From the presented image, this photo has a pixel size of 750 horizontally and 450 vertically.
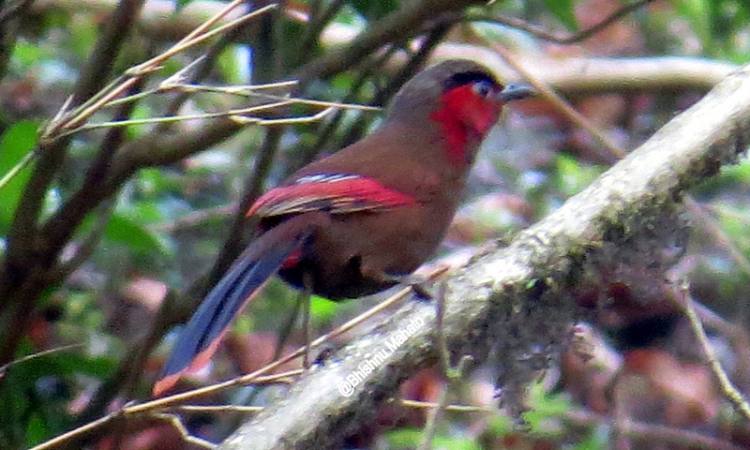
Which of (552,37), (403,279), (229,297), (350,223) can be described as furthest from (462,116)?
(229,297)

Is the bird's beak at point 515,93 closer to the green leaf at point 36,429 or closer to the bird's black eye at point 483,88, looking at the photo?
the bird's black eye at point 483,88

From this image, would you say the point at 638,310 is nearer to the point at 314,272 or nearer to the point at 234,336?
the point at 234,336

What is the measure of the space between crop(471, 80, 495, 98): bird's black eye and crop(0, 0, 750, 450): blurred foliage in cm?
16

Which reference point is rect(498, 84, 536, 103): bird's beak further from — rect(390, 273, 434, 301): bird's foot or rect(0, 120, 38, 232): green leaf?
rect(0, 120, 38, 232): green leaf

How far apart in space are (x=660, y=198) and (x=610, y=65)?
5.58 ft

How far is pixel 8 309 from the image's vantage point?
267 cm

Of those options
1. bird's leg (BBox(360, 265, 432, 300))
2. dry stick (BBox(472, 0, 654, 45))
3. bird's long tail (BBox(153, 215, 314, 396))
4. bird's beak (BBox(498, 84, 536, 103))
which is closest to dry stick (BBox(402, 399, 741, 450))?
bird's beak (BBox(498, 84, 536, 103))

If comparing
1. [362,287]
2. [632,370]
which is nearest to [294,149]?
[362,287]

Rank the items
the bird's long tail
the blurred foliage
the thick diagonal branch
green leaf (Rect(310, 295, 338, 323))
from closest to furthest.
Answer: the thick diagonal branch → the bird's long tail → the blurred foliage → green leaf (Rect(310, 295, 338, 323))

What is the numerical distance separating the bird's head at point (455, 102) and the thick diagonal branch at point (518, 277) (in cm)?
85

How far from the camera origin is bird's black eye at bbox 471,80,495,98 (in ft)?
10.3

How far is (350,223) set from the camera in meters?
2.68

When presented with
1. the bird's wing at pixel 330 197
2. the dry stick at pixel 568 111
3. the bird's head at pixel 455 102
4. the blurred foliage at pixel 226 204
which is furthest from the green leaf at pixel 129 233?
the dry stick at pixel 568 111

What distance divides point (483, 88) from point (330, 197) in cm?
66
